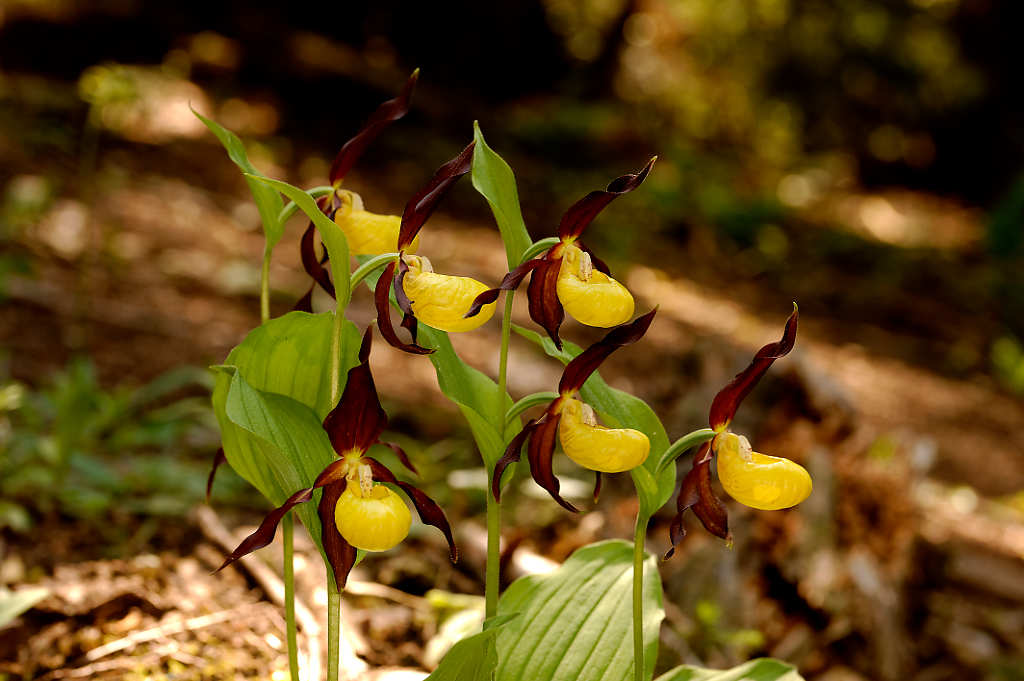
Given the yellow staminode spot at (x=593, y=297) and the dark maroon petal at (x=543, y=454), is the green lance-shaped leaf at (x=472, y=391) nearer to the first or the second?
the dark maroon petal at (x=543, y=454)

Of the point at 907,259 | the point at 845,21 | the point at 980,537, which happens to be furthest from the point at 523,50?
the point at 980,537

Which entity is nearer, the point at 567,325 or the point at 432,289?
the point at 432,289

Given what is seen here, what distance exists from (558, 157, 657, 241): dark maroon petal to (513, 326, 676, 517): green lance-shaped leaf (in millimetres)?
147

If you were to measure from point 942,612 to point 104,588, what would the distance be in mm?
2321

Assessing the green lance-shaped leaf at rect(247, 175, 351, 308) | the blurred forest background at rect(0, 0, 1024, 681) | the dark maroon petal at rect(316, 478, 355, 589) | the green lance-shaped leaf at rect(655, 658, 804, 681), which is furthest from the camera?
the blurred forest background at rect(0, 0, 1024, 681)

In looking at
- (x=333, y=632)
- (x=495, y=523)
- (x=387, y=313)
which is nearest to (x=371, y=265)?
(x=387, y=313)

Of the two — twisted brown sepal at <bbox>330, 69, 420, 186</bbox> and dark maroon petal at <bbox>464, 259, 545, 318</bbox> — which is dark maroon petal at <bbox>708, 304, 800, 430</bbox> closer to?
dark maroon petal at <bbox>464, 259, 545, 318</bbox>

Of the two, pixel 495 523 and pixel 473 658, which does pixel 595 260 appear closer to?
pixel 495 523

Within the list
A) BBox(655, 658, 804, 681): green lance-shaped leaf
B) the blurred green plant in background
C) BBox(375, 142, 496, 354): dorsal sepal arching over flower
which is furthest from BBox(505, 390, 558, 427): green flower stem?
the blurred green plant in background

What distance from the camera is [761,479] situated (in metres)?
1.07

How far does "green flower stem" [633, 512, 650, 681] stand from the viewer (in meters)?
1.13

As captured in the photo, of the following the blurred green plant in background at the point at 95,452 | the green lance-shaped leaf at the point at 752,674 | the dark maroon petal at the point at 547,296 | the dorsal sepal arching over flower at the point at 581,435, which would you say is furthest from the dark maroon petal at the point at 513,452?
the blurred green plant in background at the point at 95,452

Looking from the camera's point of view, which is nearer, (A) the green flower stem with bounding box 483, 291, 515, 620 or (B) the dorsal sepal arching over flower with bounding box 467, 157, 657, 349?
(B) the dorsal sepal arching over flower with bounding box 467, 157, 657, 349

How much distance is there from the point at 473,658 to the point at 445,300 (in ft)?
1.44
